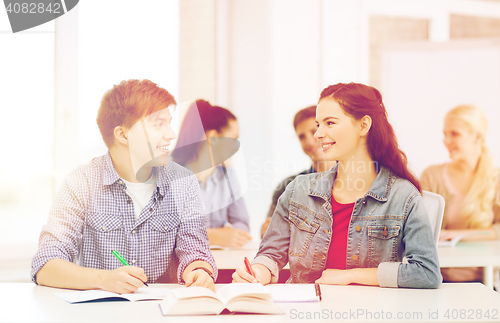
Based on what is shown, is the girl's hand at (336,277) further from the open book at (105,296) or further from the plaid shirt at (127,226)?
the open book at (105,296)

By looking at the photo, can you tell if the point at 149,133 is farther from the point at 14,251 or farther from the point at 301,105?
the point at 14,251

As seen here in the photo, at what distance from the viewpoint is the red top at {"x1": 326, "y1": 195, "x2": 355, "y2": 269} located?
1.35m

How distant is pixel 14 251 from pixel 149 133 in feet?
2.75

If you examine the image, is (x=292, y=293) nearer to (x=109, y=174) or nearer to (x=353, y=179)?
(x=353, y=179)

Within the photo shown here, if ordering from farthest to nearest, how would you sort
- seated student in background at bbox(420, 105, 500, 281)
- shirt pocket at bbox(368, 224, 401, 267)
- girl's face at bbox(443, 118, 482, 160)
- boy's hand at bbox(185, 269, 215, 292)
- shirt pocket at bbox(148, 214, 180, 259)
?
girl's face at bbox(443, 118, 482, 160) → seated student in background at bbox(420, 105, 500, 281) → shirt pocket at bbox(148, 214, 180, 259) → shirt pocket at bbox(368, 224, 401, 267) → boy's hand at bbox(185, 269, 215, 292)

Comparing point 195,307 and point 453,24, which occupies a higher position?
point 453,24

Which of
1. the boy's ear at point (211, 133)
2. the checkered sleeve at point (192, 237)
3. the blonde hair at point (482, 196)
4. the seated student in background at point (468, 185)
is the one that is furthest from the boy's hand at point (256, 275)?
the blonde hair at point (482, 196)

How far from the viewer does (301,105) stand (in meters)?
1.83

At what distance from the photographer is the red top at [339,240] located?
135 cm

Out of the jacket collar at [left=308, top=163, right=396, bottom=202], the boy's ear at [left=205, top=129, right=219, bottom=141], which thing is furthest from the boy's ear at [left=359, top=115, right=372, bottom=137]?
the boy's ear at [left=205, top=129, right=219, bottom=141]

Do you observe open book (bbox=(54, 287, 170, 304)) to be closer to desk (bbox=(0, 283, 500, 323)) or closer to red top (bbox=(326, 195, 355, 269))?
desk (bbox=(0, 283, 500, 323))

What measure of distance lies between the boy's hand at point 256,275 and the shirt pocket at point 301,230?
124 millimetres

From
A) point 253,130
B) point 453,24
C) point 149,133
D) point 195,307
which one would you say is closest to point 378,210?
point 195,307

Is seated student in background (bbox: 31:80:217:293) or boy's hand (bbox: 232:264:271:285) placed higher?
seated student in background (bbox: 31:80:217:293)
